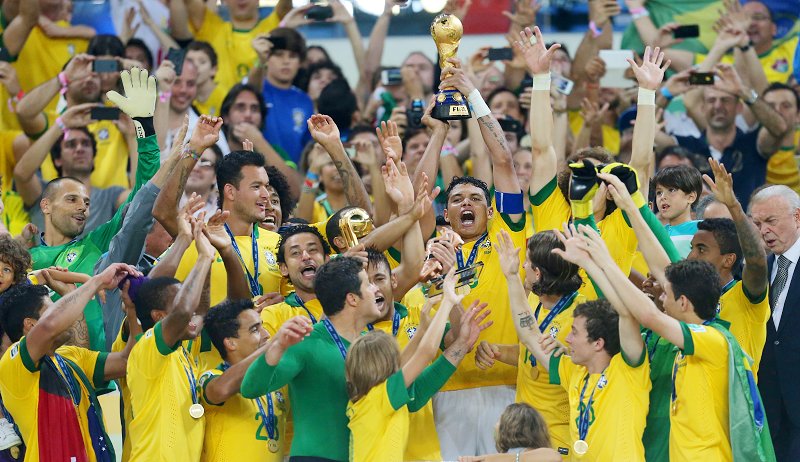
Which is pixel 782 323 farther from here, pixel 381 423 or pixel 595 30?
pixel 595 30

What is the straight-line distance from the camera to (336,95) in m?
12.8

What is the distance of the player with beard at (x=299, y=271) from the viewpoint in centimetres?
842

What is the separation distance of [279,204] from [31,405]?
2.90 m

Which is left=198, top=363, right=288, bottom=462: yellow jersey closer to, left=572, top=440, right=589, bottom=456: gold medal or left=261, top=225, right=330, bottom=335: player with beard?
left=261, top=225, right=330, bottom=335: player with beard

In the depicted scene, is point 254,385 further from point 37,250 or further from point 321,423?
point 37,250

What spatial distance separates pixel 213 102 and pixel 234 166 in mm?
3990

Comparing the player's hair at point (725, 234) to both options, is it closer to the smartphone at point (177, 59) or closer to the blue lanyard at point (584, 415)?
the blue lanyard at point (584, 415)

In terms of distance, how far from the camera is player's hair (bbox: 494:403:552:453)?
7121mm

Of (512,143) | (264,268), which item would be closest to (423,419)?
(264,268)

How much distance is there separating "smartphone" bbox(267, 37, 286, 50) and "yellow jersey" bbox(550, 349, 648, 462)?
21.3 ft

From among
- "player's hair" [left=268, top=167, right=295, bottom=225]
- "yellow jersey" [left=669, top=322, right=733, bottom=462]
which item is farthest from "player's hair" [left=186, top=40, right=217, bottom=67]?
"yellow jersey" [left=669, top=322, right=733, bottom=462]

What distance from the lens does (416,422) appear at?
27.0 ft

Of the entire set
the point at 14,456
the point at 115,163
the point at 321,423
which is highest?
the point at 321,423

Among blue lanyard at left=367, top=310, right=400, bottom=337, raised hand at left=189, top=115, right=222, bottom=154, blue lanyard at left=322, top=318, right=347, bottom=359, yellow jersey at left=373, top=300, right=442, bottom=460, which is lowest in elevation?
yellow jersey at left=373, top=300, right=442, bottom=460
